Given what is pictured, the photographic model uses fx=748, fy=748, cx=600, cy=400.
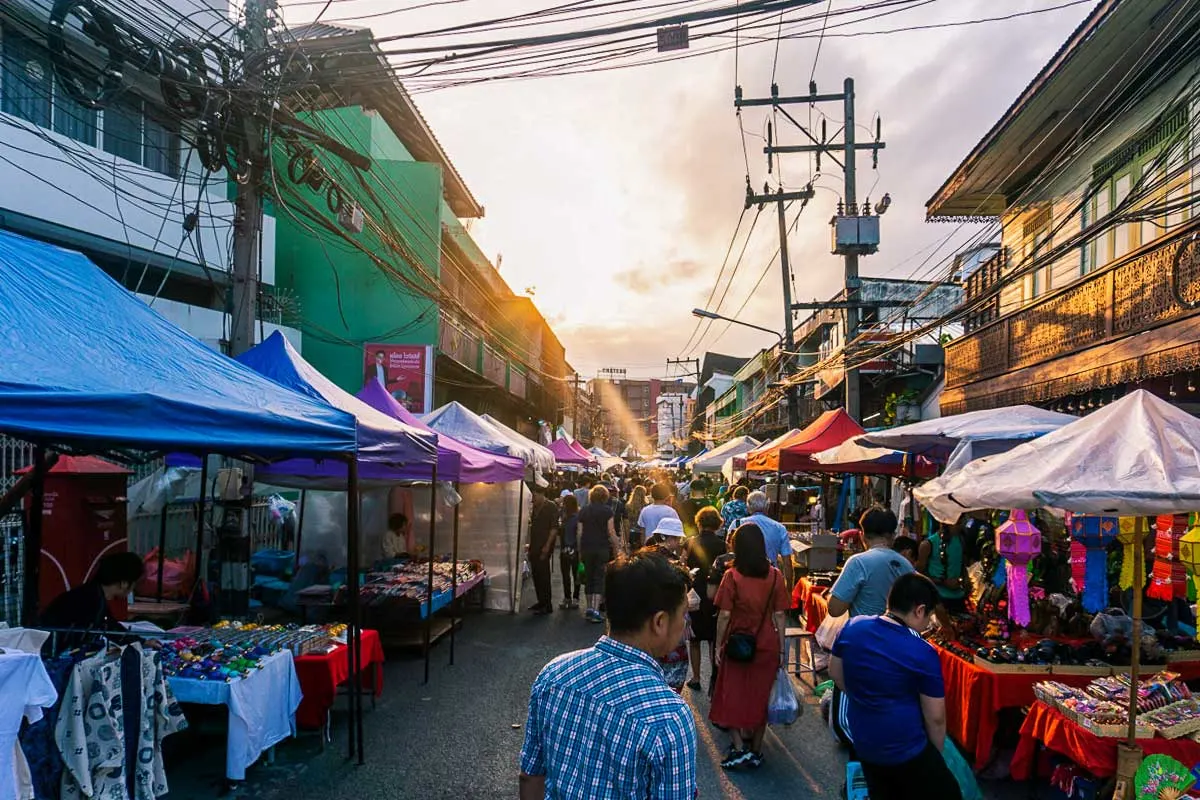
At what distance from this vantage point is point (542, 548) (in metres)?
11.3

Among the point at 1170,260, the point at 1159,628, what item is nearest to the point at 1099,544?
the point at 1159,628

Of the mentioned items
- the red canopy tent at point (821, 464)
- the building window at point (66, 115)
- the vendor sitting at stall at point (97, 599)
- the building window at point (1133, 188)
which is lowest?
the vendor sitting at stall at point (97, 599)

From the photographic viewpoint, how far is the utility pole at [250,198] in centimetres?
768

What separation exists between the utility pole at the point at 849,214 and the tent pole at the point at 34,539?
12.6 m

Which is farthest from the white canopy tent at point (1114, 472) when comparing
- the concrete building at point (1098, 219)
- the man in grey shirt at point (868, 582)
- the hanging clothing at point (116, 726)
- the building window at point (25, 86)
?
the building window at point (25, 86)

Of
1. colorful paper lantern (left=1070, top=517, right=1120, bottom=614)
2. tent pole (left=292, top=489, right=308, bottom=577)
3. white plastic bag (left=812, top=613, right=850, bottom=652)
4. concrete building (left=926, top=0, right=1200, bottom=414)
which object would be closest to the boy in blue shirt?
white plastic bag (left=812, top=613, right=850, bottom=652)

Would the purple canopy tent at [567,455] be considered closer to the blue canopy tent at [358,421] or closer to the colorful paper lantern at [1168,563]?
the blue canopy tent at [358,421]

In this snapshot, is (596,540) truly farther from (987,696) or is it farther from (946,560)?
(987,696)

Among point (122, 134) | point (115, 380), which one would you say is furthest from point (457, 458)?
point (122, 134)

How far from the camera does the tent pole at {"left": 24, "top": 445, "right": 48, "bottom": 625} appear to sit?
18.3 ft

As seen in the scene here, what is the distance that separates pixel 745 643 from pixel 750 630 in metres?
0.11

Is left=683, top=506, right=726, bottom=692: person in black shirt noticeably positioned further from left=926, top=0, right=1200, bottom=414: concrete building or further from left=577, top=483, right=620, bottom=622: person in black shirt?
left=926, top=0, right=1200, bottom=414: concrete building

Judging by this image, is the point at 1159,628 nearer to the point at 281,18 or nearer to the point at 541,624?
the point at 541,624

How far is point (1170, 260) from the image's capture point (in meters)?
8.13
